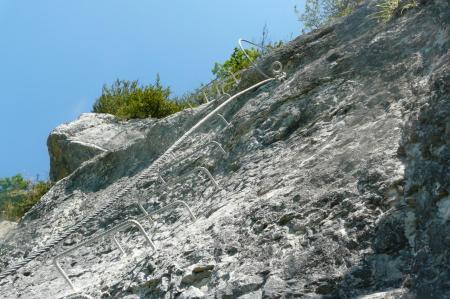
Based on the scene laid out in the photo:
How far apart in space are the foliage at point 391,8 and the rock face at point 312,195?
11 centimetres

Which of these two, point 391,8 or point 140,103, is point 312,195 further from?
point 140,103

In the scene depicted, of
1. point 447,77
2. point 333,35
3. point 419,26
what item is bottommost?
point 447,77

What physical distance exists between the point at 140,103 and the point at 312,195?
1139cm

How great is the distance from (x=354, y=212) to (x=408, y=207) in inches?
16.0

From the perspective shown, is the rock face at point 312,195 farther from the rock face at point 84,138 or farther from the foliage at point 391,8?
the rock face at point 84,138

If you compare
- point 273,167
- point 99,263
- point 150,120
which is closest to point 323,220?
point 273,167

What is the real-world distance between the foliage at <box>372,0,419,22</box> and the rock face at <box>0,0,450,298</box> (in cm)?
11

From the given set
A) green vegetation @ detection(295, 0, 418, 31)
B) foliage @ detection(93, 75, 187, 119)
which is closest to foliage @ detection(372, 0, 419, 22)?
green vegetation @ detection(295, 0, 418, 31)

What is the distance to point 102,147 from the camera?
12.2 m

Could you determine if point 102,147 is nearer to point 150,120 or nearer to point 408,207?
point 150,120

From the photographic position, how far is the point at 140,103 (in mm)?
15023

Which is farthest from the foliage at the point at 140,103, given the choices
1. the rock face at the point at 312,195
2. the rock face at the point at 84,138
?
the rock face at the point at 312,195

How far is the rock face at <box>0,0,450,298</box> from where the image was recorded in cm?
302

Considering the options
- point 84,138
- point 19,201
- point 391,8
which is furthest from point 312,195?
point 19,201
